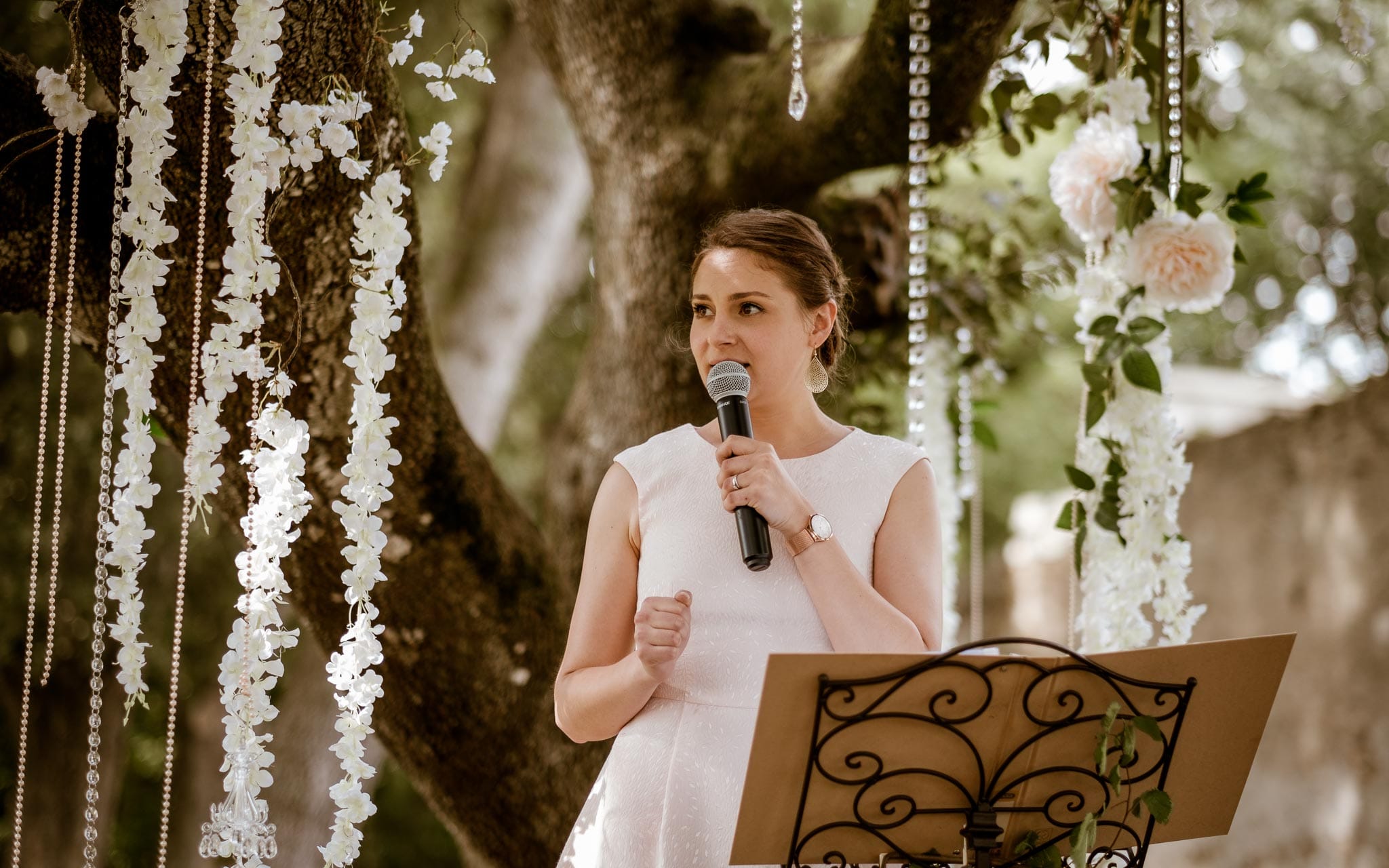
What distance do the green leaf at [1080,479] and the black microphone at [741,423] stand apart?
3.60 feet

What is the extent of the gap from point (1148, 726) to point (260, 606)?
1361 millimetres

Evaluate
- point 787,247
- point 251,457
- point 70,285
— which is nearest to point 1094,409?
point 787,247

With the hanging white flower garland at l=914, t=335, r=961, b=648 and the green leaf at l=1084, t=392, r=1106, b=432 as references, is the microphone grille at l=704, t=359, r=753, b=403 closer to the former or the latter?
the green leaf at l=1084, t=392, r=1106, b=432

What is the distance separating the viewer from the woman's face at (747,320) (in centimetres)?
218

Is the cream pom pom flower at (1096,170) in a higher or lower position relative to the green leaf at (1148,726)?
higher

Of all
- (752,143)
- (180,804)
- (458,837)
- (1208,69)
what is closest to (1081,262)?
(752,143)

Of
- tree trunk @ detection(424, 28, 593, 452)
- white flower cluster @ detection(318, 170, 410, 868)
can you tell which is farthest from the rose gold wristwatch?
tree trunk @ detection(424, 28, 593, 452)

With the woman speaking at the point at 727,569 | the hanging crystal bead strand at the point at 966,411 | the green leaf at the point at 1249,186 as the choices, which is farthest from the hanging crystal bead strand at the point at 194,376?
the hanging crystal bead strand at the point at 966,411

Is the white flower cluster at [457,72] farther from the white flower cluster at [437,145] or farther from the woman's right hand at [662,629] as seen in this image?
the woman's right hand at [662,629]

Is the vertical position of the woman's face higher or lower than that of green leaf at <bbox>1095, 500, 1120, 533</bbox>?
higher

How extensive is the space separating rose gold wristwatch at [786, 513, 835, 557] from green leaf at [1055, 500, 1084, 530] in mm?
1163

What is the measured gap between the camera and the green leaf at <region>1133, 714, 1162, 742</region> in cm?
169

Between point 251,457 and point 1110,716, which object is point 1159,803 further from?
point 251,457

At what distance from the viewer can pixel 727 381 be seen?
206 centimetres
